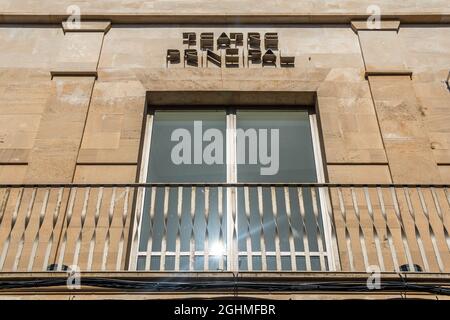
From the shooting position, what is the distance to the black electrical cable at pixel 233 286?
5648 mm

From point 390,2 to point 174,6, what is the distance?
12.5ft

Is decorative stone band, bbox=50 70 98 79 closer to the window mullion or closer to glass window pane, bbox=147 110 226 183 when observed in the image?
glass window pane, bbox=147 110 226 183

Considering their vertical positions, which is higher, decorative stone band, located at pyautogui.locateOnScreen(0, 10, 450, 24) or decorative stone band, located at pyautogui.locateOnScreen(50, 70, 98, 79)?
decorative stone band, located at pyautogui.locateOnScreen(0, 10, 450, 24)

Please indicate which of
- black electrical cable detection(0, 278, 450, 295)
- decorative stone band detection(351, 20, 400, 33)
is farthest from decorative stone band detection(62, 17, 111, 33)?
black electrical cable detection(0, 278, 450, 295)

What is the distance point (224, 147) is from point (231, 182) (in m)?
0.76

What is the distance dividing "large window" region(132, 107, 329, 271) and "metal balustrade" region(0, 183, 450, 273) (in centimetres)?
3

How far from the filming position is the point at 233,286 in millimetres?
5656

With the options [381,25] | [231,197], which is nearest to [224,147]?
[231,197]

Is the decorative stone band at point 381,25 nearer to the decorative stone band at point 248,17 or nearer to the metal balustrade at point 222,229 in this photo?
the decorative stone band at point 248,17

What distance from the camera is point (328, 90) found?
8.84m

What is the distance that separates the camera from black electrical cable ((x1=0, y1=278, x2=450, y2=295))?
5648mm

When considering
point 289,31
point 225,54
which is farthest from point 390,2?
point 225,54

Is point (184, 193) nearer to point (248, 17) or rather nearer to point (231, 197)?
point (231, 197)

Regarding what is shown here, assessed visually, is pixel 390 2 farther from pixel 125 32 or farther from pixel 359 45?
pixel 125 32
